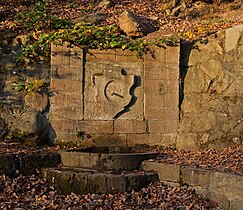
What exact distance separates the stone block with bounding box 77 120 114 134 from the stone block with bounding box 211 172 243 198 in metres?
2.41

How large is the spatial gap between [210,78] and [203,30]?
3.49 feet

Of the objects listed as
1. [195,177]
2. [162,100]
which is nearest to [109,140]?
[162,100]

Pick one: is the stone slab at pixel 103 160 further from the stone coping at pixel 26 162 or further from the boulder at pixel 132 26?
the boulder at pixel 132 26

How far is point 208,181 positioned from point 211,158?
2.88 ft

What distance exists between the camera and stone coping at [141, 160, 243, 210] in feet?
13.4

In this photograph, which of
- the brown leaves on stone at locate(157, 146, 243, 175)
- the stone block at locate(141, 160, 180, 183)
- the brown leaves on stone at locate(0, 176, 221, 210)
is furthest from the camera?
the stone block at locate(141, 160, 180, 183)

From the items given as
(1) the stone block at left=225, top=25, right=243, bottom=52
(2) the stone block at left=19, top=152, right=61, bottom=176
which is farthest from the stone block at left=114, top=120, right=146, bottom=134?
(1) the stone block at left=225, top=25, right=243, bottom=52

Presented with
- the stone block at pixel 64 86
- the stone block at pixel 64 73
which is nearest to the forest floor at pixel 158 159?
the stone block at pixel 64 86

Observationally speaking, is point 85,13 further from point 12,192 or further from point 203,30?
point 12,192

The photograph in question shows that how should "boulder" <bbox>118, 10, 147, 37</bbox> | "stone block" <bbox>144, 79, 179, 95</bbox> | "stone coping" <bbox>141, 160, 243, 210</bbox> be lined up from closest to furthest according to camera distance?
"stone coping" <bbox>141, 160, 243, 210</bbox> < "stone block" <bbox>144, 79, 179, 95</bbox> < "boulder" <bbox>118, 10, 147, 37</bbox>

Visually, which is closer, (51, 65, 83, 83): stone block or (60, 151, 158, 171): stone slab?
(60, 151, 158, 171): stone slab

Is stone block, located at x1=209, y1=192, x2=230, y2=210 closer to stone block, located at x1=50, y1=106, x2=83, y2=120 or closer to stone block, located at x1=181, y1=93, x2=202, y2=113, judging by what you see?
stone block, located at x1=181, y1=93, x2=202, y2=113

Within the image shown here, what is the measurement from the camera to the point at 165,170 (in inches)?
189

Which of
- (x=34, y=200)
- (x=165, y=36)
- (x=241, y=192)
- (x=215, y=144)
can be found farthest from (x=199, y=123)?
(x=34, y=200)
